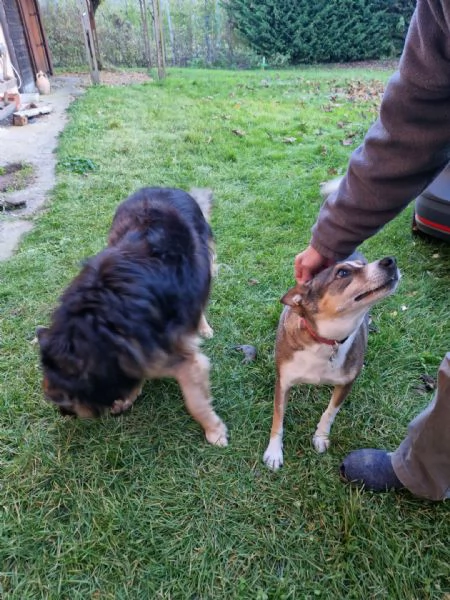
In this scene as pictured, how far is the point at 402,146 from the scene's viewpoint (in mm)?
1495

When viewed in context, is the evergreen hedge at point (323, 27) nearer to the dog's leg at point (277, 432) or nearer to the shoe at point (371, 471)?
the dog's leg at point (277, 432)

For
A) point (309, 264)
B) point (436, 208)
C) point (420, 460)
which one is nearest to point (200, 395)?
point (309, 264)

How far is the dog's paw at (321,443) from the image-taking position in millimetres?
2234

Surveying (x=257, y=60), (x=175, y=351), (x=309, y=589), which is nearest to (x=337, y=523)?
(x=309, y=589)

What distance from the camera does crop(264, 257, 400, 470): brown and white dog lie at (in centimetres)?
174

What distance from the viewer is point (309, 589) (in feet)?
5.62

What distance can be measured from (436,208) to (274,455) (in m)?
2.39

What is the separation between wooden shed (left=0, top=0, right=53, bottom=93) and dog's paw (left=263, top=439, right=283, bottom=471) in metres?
8.81

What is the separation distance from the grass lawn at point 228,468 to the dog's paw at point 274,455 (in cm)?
4

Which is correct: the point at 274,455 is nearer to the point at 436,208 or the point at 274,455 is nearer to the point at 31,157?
the point at 436,208

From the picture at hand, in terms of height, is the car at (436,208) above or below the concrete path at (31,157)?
above

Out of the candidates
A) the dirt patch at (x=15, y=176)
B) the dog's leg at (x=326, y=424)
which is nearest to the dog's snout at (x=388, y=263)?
the dog's leg at (x=326, y=424)

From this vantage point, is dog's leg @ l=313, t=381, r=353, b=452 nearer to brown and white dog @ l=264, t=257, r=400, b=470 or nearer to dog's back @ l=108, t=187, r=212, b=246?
brown and white dog @ l=264, t=257, r=400, b=470

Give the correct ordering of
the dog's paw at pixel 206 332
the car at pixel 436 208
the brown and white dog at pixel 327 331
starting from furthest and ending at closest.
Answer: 1. the car at pixel 436 208
2. the dog's paw at pixel 206 332
3. the brown and white dog at pixel 327 331
